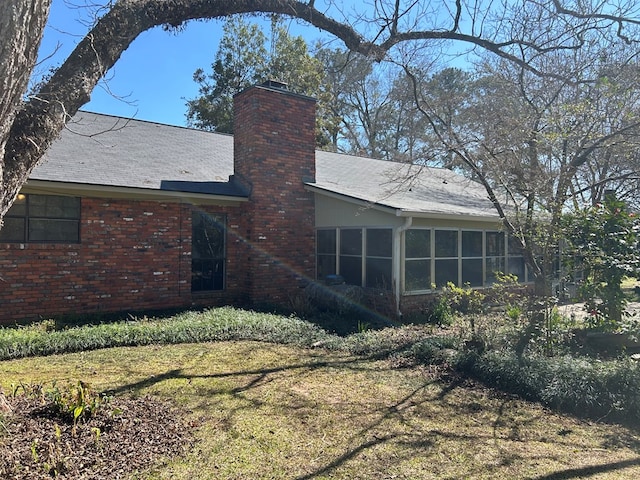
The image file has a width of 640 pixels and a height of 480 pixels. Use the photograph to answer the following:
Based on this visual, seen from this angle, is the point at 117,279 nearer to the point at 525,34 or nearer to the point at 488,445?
the point at 488,445

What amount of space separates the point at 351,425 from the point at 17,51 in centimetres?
400

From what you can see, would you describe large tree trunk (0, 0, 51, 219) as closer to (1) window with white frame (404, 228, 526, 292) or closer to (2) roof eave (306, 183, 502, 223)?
(2) roof eave (306, 183, 502, 223)

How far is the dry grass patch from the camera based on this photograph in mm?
3500

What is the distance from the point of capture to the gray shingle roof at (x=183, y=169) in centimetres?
901

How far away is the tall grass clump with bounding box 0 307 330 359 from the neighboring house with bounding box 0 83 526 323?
120 centimetres

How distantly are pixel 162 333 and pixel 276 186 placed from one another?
473cm

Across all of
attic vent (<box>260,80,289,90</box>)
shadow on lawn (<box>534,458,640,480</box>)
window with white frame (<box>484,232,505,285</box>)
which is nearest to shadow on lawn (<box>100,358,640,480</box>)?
shadow on lawn (<box>534,458,640,480</box>)

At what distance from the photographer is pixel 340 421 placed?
438 centimetres

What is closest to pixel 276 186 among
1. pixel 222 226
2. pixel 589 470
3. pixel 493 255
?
pixel 222 226

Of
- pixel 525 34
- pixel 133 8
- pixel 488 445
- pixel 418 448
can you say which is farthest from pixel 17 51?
pixel 525 34

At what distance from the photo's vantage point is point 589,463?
12.0 ft

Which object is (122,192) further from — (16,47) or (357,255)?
(16,47)

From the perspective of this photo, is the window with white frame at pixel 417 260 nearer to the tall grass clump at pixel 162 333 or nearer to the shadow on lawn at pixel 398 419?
the tall grass clump at pixel 162 333

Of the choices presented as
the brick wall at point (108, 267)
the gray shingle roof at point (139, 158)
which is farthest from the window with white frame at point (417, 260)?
the brick wall at point (108, 267)
